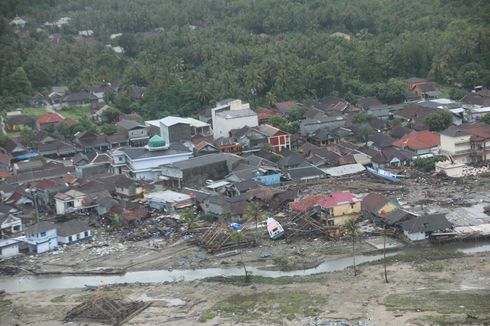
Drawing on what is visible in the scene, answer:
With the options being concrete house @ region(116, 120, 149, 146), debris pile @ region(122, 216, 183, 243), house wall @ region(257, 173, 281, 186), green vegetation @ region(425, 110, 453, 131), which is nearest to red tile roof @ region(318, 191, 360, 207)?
debris pile @ region(122, 216, 183, 243)

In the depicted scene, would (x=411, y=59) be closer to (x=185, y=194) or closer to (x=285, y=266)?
(x=185, y=194)

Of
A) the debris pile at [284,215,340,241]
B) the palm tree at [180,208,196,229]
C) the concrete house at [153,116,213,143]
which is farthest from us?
the concrete house at [153,116,213,143]

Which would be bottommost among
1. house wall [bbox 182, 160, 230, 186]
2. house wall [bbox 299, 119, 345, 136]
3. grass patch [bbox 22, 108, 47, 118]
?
house wall [bbox 182, 160, 230, 186]

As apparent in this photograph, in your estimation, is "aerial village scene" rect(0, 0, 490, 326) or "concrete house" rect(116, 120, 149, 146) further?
"concrete house" rect(116, 120, 149, 146)

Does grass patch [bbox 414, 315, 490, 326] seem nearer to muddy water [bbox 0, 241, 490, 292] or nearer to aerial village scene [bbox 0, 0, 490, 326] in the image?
aerial village scene [bbox 0, 0, 490, 326]

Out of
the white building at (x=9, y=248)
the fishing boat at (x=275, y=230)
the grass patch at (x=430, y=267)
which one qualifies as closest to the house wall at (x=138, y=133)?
the white building at (x=9, y=248)

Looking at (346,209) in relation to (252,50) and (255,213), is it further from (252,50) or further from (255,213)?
(252,50)

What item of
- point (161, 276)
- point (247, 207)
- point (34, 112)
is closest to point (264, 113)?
point (34, 112)

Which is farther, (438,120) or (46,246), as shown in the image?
(438,120)
